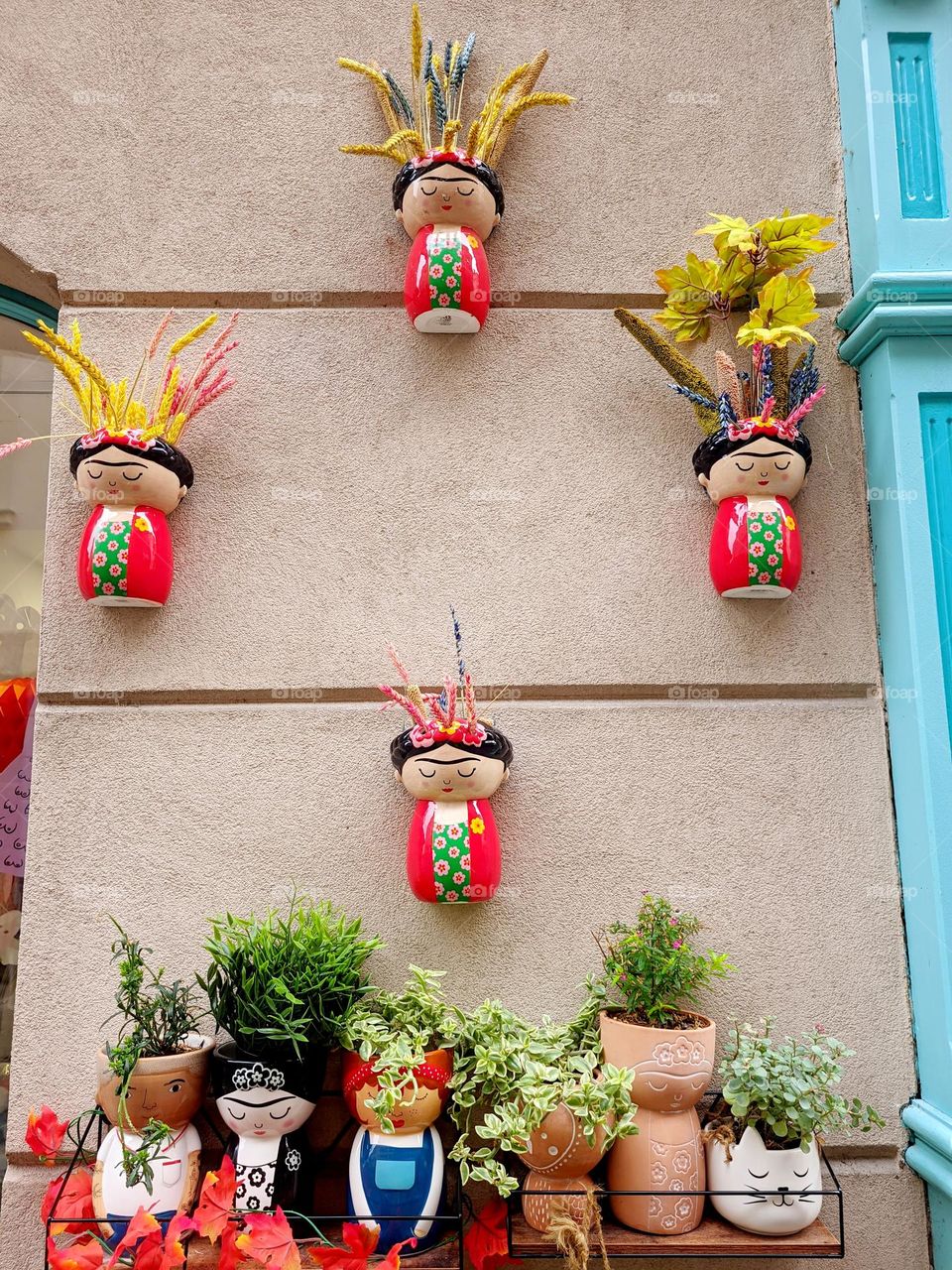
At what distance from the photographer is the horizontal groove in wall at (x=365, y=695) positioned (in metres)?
2.33

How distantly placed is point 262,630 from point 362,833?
0.58 meters

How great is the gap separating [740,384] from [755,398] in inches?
2.2

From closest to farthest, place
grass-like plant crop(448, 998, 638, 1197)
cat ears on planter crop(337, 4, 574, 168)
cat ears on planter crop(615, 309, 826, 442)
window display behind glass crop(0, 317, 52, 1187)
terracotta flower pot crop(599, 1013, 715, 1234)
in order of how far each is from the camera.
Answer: grass-like plant crop(448, 998, 638, 1197) < terracotta flower pot crop(599, 1013, 715, 1234) < cat ears on planter crop(615, 309, 826, 442) < cat ears on planter crop(337, 4, 574, 168) < window display behind glass crop(0, 317, 52, 1187)

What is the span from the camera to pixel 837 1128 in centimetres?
214

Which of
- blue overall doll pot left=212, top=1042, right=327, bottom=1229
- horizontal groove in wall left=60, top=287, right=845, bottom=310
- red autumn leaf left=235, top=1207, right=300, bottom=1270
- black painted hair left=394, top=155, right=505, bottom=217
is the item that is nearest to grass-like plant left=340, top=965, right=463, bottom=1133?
blue overall doll pot left=212, top=1042, right=327, bottom=1229

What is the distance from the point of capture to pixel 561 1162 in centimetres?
185

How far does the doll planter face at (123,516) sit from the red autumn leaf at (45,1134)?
1181 millimetres

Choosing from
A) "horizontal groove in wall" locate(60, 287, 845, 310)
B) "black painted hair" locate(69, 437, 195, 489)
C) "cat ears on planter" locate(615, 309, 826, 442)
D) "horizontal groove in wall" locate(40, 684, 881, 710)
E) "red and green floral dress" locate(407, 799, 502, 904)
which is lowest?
"red and green floral dress" locate(407, 799, 502, 904)

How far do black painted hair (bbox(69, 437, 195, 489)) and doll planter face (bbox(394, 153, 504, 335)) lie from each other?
0.70m

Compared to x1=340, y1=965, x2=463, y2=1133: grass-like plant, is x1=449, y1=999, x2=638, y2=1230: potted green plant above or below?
below

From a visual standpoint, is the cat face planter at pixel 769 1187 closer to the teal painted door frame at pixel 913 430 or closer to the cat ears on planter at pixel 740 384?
the teal painted door frame at pixel 913 430

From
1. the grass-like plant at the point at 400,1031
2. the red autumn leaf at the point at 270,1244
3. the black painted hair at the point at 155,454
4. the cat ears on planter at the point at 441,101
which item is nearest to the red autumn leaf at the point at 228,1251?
the red autumn leaf at the point at 270,1244

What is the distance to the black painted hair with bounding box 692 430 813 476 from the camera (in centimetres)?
223

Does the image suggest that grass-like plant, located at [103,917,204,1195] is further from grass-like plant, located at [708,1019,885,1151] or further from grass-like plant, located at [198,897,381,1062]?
grass-like plant, located at [708,1019,885,1151]
